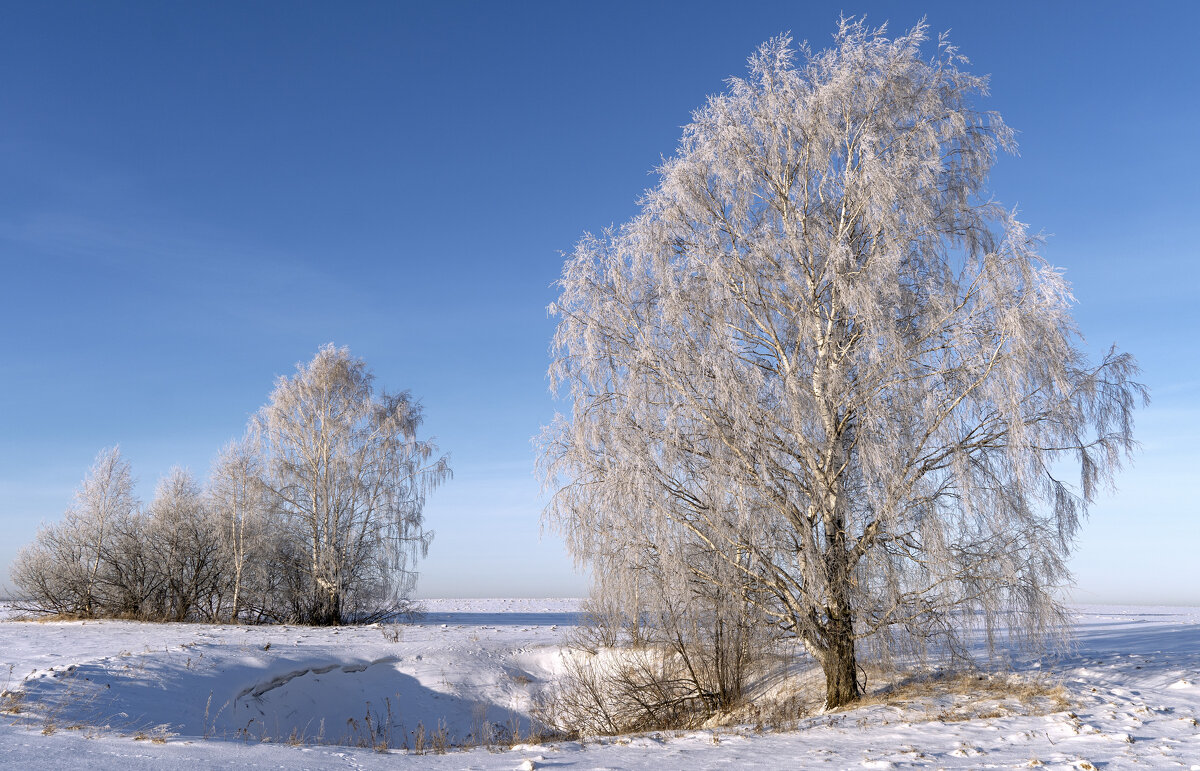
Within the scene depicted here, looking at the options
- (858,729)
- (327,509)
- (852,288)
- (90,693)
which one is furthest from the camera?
(327,509)

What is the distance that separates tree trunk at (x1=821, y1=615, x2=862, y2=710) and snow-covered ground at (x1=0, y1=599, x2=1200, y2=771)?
864 millimetres

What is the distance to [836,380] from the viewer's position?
10625 millimetres

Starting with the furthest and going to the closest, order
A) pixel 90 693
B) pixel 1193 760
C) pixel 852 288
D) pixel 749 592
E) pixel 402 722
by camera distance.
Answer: pixel 402 722 → pixel 749 592 → pixel 852 288 → pixel 90 693 → pixel 1193 760

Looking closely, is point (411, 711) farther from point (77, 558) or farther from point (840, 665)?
point (77, 558)

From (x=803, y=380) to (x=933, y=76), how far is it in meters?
5.82

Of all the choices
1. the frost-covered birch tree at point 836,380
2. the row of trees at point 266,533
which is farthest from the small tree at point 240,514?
the frost-covered birch tree at point 836,380

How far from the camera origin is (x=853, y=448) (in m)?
10.9

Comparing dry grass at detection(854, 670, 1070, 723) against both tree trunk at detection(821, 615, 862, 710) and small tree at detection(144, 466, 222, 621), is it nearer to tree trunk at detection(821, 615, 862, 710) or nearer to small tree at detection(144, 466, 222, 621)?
tree trunk at detection(821, 615, 862, 710)

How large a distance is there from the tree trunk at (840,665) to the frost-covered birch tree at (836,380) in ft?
0.12

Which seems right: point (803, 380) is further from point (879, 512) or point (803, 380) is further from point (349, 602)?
point (349, 602)

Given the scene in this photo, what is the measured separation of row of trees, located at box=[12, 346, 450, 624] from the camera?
23344 millimetres

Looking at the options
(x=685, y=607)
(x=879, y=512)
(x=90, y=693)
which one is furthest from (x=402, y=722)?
(x=879, y=512)

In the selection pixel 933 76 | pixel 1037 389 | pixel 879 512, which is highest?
pixel 933 76

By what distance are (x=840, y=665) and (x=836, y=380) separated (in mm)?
4284
